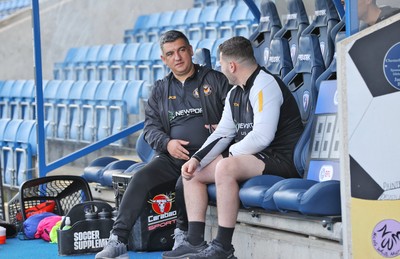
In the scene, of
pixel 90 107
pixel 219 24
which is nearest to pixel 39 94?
pixel 90 107

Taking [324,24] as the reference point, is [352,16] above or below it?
below

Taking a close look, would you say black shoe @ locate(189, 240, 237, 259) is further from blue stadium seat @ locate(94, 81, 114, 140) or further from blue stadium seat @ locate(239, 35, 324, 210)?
blue stadium seat @ locate(94, 81, 114, 140)

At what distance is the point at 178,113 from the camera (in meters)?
6.21

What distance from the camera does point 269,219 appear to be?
5.46 m

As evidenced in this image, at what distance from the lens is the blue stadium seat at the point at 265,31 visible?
711 cm

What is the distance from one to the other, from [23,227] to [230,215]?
2.24 meters

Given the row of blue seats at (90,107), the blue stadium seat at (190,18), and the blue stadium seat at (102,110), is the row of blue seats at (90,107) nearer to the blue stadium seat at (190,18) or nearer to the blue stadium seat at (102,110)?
the blue stadium seat at (102,110)

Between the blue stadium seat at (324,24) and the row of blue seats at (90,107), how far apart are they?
2.69 meters

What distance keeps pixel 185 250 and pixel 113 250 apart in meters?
0.44

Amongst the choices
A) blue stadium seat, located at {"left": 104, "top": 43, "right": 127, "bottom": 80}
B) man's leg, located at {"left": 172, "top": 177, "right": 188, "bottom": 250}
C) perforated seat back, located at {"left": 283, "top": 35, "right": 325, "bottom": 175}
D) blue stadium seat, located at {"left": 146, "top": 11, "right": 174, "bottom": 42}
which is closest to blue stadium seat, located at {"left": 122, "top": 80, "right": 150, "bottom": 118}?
blue stadium seat, located at {"left": 104, "top": 43, "right": 127, "bottom": 80}

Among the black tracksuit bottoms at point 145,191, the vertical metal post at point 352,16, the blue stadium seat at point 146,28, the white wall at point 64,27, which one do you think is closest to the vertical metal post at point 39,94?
the white wall at point 64,27

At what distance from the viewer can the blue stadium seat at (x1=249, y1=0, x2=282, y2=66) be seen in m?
7.11

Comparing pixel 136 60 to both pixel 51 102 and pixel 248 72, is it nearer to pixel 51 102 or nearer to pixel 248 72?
pixel 51 102

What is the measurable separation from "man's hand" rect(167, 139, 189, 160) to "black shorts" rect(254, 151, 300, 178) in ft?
1.97
